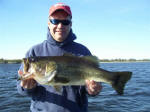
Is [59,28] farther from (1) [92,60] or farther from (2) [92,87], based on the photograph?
(2) [92,87]

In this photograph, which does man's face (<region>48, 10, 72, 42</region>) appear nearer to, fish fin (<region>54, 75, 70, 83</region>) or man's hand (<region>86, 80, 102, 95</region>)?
fish fin (<region>54, 75, 70, 83</region>)

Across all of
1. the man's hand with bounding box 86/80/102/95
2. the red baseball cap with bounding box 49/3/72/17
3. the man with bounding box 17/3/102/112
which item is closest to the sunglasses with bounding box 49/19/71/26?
the man with bounding box 17/3/102/112

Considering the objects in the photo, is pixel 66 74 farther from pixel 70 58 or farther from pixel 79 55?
pixel 79 55

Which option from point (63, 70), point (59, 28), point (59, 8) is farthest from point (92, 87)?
point (59, 8)

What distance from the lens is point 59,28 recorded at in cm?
469

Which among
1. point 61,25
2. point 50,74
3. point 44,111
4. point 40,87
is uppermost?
point 61,25

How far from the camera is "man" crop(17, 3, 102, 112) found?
4.50m

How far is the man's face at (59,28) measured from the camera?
4738 mm

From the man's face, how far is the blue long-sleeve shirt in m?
0.10

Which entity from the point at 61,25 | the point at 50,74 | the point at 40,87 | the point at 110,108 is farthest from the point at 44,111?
the point at 110,108

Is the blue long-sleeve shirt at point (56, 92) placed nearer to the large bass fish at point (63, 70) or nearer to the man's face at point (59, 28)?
the man's face at point (59, 28)

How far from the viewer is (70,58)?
450 cm

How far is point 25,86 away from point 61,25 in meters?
1.47

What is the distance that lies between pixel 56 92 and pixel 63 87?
22 cm
